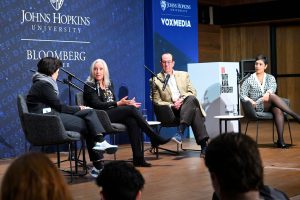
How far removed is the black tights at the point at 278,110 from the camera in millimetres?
7355

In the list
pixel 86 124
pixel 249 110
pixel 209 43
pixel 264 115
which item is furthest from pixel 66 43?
pixel 209 43

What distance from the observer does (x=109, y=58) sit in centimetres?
803

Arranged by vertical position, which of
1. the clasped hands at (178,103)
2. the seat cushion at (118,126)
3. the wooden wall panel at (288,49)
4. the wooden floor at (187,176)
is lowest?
the wooden floor at (187,176)

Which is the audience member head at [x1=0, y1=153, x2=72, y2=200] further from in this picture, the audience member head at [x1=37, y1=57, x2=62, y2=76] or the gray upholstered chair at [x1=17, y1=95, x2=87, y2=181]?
the audience member head at [x1=37, y1=57, x2=62, y2=76]

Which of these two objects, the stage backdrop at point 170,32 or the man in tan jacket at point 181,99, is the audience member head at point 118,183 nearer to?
the man in tan jacket at point 181,99

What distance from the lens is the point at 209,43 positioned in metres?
12.3

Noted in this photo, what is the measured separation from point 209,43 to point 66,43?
5.40m

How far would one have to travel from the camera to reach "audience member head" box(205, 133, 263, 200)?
1536mm

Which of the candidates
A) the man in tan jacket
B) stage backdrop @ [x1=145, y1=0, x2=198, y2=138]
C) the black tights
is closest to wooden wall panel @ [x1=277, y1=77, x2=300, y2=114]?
stage backdrop @ [x1=145, y1=0, x2=198, y2=138]

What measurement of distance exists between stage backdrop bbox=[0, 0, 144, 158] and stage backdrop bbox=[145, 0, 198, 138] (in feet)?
0.41

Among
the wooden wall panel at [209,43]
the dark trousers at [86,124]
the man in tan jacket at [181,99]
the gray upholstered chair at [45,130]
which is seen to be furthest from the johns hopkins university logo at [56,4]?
the wooden wall panel at [209,43]

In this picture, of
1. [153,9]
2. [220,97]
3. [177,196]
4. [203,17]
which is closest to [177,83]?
[220,97]

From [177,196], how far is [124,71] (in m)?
4.07

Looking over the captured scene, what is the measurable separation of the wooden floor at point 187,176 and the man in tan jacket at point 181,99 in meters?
0.33
